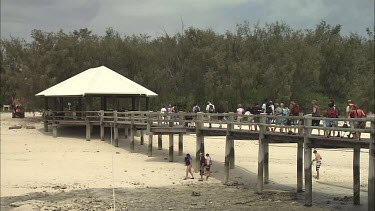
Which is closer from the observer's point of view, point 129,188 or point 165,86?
point 129,188

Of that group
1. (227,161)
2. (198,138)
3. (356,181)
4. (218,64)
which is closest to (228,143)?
(227,161)

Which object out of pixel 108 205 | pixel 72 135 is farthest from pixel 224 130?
pixel 72 135

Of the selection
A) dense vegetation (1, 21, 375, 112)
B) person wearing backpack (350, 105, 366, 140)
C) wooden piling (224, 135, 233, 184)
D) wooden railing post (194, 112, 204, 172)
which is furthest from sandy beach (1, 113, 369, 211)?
dense vegetation (1, 21, 375, 112)

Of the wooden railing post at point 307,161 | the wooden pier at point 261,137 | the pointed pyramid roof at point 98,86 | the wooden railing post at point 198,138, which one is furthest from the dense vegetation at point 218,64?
the wooden railing post at point 307,161

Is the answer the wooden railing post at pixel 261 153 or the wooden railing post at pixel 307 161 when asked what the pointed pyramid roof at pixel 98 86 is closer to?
the wooden railing post at pixel 261 153

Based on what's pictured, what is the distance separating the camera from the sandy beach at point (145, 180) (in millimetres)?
19734

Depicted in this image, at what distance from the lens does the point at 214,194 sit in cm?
2141

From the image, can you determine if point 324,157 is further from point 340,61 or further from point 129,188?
point 340,61

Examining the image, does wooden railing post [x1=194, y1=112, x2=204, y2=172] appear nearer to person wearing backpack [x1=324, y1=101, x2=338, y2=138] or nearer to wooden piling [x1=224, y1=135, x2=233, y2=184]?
wooden piling [x1=224, y1=135, x2=233, y2=184]

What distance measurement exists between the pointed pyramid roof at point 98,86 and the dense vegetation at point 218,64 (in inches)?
309

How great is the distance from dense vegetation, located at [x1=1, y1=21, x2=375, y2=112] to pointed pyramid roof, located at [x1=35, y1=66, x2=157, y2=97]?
25.8 ft

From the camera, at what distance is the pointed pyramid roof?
129 feet

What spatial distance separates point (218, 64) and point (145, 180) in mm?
36383

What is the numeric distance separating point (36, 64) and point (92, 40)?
852 cm
